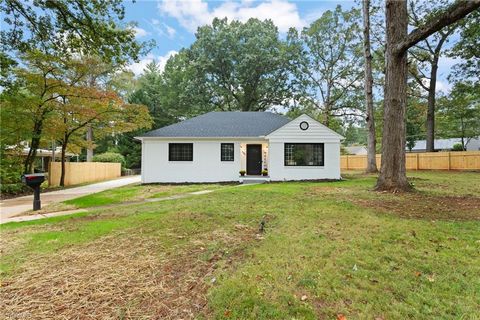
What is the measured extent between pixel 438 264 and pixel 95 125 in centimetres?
2185

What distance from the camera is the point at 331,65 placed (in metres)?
24.7

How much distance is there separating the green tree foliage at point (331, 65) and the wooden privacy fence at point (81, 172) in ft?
64.6

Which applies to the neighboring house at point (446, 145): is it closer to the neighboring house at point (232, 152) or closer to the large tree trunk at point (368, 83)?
the large tree trunk at point (368, 83)

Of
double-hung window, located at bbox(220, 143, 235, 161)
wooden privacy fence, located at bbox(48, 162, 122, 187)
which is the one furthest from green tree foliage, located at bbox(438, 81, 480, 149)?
wooden privacy fence, located at bbox(48, 162, 122, 187)

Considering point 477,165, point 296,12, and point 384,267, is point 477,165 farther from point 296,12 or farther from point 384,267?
point 384,267

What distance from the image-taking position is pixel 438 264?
3.15 metres

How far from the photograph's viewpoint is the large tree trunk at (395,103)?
27.5 ft

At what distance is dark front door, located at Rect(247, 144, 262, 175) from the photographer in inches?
629

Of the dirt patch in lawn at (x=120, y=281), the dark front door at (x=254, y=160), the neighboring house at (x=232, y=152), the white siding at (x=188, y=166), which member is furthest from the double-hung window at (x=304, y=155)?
the dirt patch in lawn at (x=120, y=281)

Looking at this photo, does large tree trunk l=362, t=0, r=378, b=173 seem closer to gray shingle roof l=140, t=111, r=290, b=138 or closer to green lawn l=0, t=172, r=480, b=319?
gray shingle roof l=140, t=111, r=290, b=138

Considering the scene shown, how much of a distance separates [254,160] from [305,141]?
3.49 m

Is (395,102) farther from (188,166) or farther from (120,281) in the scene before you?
(188,166)

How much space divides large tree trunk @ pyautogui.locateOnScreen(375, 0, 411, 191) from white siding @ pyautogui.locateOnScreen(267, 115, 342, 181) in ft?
18.0

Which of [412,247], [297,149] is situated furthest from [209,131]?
[412,247]
